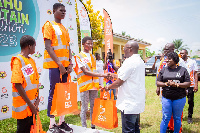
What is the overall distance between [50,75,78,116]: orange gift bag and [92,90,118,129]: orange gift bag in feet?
1.78

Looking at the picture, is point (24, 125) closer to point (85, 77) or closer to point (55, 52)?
point (55, 52)

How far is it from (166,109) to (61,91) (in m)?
2.14

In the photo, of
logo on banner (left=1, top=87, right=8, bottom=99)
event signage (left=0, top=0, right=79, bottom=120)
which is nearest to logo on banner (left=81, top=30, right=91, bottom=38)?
event signage (left=0, top=0, right=79, bottom=120)

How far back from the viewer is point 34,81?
246cm

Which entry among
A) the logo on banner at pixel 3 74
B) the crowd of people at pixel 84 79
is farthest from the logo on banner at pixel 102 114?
the logo on banner at pixel 3 74

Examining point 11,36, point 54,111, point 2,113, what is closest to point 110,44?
point 11,36

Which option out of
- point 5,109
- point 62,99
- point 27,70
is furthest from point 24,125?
point 5,109

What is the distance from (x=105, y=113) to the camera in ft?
9.78

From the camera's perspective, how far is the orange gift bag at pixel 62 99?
2.53 m

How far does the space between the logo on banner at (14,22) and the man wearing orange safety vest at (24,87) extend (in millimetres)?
1931

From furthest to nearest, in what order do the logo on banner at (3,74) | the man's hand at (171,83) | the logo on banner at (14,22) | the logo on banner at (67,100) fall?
the logo on banner at (3,74), the logo on banner at (14,22), the man's hand at (171,83), the logo on banner at (67,100)

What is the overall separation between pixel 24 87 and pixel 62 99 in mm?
576

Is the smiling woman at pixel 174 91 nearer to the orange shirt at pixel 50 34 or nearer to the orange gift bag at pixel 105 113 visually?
the orange gift bag at pixel 105 113

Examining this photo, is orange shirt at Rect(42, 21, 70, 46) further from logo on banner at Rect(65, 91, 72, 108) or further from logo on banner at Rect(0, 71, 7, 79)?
logo on banner at Rect(0, 71, 7, 79)
